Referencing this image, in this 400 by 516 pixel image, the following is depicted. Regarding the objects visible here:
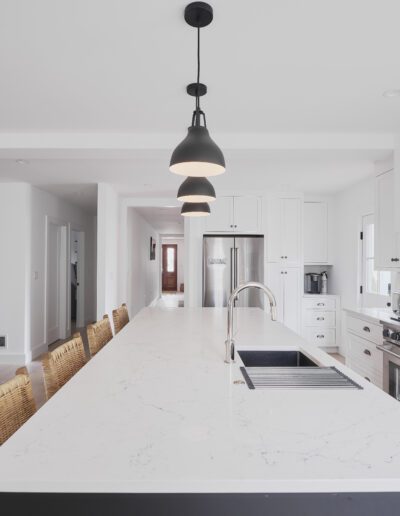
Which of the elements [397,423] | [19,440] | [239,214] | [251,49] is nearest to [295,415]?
[397,423]

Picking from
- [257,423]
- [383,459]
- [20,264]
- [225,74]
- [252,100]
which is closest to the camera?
[383,459]

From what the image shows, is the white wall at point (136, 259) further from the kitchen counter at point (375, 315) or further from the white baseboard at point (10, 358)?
the kitchen counter at point (375, 315)

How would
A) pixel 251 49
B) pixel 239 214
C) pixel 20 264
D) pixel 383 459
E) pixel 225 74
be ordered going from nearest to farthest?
pixel 383 459 < pixel 251 49 < pixel 225 74 < pixel 20 264 < pixel 239 214

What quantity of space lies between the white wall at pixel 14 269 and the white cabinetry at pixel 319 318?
3.79 metres

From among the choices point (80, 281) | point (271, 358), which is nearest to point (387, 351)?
point (271, 358)

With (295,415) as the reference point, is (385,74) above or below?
above

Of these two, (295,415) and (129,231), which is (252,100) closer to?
(295,415)

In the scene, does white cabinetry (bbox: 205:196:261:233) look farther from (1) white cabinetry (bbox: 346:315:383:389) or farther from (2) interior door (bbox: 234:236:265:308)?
(1) white cabinetry (bbox: 346:315:383:389)

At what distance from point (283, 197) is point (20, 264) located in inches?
144

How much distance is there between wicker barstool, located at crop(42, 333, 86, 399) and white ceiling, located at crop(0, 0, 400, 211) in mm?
1429

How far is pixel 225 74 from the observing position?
2.14 metres

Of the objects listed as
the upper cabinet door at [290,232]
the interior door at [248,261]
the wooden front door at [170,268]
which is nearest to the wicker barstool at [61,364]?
the interior door at [248,261]

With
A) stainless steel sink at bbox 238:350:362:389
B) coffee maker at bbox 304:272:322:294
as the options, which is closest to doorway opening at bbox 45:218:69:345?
coffee maker at bbox 304:272:322:294

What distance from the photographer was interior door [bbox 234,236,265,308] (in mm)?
5273
